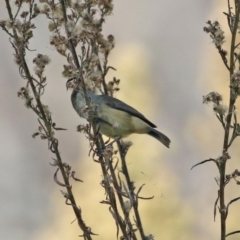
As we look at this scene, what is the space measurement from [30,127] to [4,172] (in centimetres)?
14

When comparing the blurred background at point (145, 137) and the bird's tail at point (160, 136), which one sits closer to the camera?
the bird's tail at point (160, 136)

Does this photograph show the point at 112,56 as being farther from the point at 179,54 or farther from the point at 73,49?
the point at 73,49

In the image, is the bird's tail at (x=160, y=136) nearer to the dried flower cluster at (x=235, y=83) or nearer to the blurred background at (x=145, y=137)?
the blurred background at (x=145, y=137)

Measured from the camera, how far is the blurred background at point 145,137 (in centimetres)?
125

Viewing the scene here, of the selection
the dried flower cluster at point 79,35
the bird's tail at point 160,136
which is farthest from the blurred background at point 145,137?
the dried flower cluster at point 79,35

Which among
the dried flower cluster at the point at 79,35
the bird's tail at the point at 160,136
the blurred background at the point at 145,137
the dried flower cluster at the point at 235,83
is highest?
the blurred background at the point at 145,137

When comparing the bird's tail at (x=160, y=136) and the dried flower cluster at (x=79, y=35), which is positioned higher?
the bird's tail at (x=160, y=136)

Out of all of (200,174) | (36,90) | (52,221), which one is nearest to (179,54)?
(200,174)

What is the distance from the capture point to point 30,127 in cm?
129

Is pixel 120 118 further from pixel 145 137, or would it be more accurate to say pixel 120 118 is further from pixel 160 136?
pixel 145 137

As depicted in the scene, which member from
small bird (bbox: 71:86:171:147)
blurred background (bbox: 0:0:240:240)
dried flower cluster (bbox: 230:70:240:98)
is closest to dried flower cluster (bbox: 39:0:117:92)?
dried flower cluster (bbox: 230:70:240:98)

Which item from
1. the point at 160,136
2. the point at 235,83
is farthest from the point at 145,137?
the point at 235,83

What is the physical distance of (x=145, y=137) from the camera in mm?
1286

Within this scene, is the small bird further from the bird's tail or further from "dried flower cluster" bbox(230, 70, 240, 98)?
"dried flower cluster" bbox(230, 70, 240, 98)
